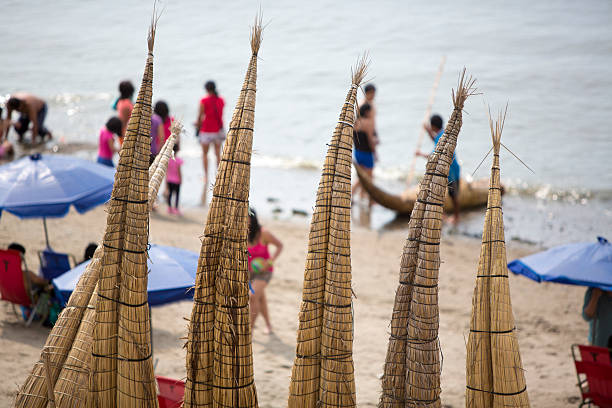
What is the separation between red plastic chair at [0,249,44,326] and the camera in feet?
20.1

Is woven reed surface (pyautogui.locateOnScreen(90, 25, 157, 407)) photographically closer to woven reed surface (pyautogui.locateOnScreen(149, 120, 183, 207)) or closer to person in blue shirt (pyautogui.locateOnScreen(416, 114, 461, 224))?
woven reed surface (pyautogui.locateOnScreen(149, 120, 183, 207))

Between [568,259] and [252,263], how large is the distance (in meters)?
2.92

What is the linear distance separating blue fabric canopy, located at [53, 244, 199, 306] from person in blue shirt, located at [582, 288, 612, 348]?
137 inches

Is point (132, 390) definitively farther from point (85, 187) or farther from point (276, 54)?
point (276, 54)

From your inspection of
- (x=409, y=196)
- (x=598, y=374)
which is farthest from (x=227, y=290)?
(x=409, y=196)

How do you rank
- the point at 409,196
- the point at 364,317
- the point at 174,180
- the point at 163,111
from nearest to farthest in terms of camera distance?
the point at 364,317
the point at 163,111
the point at 174,180
the point at 409,196

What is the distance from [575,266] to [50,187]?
15.4 ft

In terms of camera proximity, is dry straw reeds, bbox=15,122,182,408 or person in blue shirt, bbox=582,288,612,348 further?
person in blue shirt, bbox=582,288,612,348

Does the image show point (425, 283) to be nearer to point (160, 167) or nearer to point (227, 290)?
point (227, 290)

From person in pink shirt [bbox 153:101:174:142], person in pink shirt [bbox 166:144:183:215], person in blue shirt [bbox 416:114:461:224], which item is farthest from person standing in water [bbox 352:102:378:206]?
person in pink shirt [bbox 153:101:174:142]

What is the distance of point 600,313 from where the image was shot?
18.5ft

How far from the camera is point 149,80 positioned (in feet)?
10.4

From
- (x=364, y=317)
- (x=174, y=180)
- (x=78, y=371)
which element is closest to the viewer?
(x=78, y=371)

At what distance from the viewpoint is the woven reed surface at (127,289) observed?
308 cm
